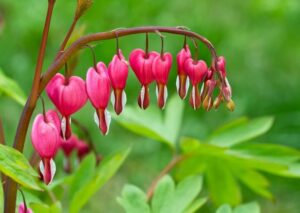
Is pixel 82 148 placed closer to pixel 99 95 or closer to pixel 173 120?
pixel 173 120

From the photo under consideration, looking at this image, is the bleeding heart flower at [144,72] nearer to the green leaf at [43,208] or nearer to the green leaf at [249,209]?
the green leaf at [43,208]

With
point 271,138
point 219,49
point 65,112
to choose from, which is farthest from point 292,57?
point 65,112

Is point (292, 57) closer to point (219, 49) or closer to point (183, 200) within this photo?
point (219, 49)

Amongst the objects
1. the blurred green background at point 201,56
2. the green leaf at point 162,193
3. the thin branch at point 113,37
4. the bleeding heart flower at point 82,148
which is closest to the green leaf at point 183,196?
the green leaf at point 162,193

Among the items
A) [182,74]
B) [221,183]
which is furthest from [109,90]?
[221,183]

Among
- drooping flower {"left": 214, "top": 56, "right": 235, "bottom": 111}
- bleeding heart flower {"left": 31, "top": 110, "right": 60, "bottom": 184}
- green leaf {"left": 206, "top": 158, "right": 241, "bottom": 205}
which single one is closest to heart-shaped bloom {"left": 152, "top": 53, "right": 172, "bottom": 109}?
drooping flower {"left": 214, "top": 56, "right": 235, "bottom": 111}

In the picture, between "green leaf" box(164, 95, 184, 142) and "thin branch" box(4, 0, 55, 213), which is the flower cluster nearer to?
"thin branch" box(4, 0, 55, 213)
